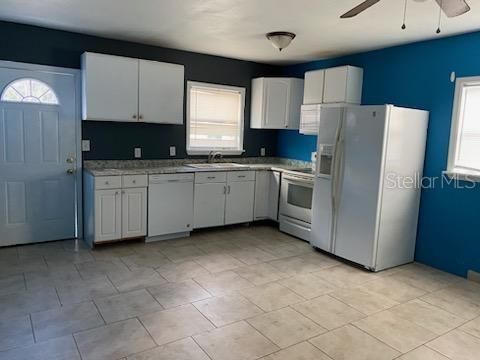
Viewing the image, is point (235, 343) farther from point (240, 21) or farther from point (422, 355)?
point (240, 21)

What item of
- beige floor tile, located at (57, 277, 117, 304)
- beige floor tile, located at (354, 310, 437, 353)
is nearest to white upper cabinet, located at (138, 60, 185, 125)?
beige floor tile, located at (57, 277, 117, 304)

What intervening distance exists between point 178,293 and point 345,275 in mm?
1695

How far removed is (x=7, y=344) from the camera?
7.68 ft

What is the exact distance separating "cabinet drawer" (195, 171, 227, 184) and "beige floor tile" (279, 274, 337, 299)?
1806 millimetres

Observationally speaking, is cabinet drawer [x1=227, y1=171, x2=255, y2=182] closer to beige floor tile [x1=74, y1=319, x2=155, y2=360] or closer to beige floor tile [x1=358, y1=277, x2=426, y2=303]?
beige floor tile [x1=358, y1=277, x2=426, y2=303]

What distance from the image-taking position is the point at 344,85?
461 cm

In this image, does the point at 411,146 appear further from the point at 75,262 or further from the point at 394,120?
the point at 75,262

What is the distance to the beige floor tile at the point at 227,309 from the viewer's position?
2774mm

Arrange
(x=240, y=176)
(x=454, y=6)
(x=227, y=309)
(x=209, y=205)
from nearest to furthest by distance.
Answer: (x=454, y=6) → (x=227, y=309) → (x=209, y=205) → (x=240, y=176)

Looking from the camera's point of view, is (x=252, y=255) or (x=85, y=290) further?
(x=252, y=255)

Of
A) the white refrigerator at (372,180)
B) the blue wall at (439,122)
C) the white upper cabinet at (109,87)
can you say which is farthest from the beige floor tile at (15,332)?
Result: the blue wall at (439,122)

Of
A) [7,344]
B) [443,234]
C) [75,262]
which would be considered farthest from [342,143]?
[7,344]

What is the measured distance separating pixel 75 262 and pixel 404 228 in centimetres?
347


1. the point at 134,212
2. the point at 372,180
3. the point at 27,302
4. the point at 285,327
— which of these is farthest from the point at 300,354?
the point at 134,212
